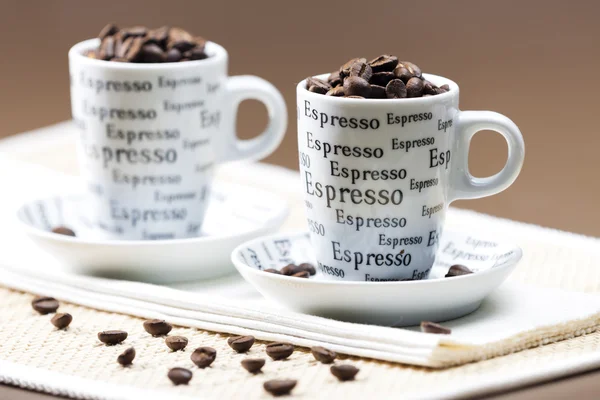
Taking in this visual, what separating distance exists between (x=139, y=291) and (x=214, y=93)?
335mm

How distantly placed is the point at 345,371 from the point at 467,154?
14.1 inches

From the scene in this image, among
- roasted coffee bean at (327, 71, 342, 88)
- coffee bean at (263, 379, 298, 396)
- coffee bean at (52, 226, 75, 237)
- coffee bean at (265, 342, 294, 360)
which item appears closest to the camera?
coffee bean at (263, 379, 298, 396)

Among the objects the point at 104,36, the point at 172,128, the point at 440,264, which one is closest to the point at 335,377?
the point at 440,264

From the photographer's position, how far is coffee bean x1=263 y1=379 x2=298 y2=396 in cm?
119

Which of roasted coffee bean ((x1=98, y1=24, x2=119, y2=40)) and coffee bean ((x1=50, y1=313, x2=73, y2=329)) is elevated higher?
roasted coffee bean ((x1=98, y1=24, x2=119, y2=40))

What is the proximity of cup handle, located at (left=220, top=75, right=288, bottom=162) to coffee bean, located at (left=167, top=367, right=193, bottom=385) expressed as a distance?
1.81 ft

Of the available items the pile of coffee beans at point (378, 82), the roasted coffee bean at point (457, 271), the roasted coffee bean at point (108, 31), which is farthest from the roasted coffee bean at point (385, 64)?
the roasted coffee bean at point (108, 31)

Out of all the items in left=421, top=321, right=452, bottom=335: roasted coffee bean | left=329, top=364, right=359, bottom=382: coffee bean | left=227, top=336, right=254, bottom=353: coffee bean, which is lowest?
left=227, top=336, right=254, bottom=353: coffee bean

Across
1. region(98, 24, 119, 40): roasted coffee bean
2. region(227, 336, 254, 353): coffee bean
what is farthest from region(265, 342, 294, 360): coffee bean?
region(98, 24, 119, 40): roasted coffee bean

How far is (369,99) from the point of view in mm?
1340

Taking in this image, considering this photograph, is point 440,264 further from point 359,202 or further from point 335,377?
point 335,377

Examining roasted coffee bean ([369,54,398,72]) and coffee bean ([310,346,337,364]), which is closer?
coffee bean ([310,346,337,364])

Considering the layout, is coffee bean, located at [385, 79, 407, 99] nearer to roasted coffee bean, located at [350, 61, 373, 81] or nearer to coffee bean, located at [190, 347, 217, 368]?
roasted coffee bean, located at [350, 61, 373, 81]

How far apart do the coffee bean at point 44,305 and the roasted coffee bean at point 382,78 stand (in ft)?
1.66
